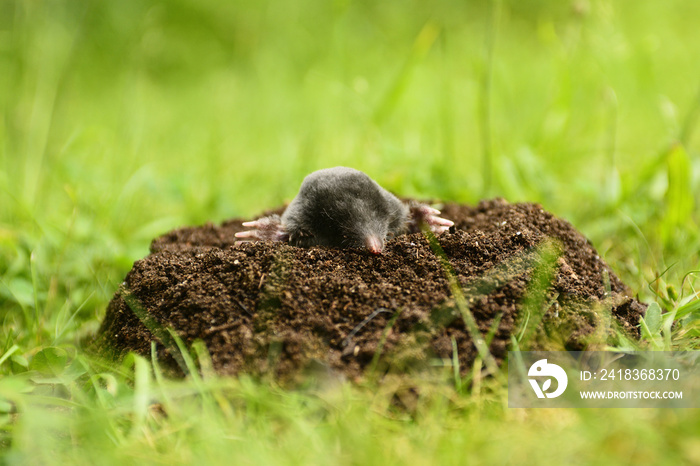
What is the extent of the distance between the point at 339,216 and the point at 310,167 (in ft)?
6.78

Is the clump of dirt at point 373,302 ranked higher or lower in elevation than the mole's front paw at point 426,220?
lower

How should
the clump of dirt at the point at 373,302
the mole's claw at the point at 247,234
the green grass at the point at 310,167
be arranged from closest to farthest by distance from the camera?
the green grass at the point at 310,167 → the clump of dirt at the point at 373,302 → the mole's claw at the point at 247,234

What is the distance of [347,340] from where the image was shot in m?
1.89

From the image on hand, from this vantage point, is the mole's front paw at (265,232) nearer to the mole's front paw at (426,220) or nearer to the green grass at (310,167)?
the mole's front paw at (426,220)

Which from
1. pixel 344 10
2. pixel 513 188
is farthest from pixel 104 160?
pixel 513 188

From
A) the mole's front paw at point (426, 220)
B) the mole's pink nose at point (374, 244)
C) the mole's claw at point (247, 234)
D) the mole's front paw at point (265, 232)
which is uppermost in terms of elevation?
the mole's front paw at point (426, 220)

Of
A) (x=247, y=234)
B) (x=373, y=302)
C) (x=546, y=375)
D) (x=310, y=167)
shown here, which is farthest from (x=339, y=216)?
(x=310, y=167)

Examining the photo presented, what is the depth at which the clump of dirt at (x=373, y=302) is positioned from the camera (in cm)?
187

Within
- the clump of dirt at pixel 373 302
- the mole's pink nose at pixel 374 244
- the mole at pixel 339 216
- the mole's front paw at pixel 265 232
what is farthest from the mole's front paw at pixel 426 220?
the mole's front paw at pixel 265 232

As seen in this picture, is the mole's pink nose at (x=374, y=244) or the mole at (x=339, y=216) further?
the mole at (x=339, y=216)

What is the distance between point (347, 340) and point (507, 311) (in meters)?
0.60

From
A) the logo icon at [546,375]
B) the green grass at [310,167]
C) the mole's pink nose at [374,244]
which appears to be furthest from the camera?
the mole's pink nose at [374,244]

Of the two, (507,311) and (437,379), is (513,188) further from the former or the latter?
(437,379)

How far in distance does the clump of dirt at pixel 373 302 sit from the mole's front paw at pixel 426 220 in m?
0.29
